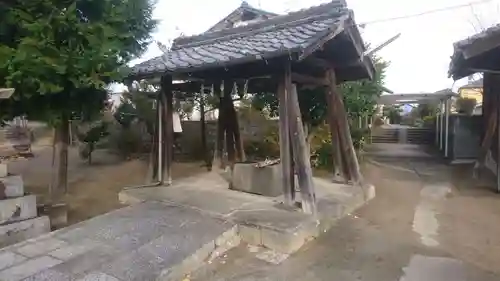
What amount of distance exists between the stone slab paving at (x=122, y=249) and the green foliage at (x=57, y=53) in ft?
6.28

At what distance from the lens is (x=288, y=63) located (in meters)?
5.63

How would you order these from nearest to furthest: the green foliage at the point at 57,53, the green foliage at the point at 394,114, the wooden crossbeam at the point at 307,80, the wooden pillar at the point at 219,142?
the green foliage at the point at 57,53 → the wooden crossbeam at the point at 307,80 → the wooden pillar at the point at 219,142 → the green foliage at the point at 394,114

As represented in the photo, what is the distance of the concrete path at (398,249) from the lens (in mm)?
4164

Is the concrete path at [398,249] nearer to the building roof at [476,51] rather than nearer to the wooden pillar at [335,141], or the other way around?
the wooden pillar at [335,141]

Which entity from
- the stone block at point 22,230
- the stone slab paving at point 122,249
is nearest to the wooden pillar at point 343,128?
the stone slab paving at point 122,249

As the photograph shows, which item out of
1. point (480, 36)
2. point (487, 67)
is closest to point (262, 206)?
point (480, 36)

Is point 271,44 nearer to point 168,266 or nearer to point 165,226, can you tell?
point 165,226

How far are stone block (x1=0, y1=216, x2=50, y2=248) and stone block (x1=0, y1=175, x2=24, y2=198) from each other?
42 cm

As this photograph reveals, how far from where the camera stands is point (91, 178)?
36.3ft

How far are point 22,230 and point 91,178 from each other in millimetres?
6096

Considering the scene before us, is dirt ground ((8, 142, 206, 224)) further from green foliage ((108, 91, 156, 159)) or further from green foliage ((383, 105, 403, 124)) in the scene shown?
green foliage ((383, 105, 403, 124))

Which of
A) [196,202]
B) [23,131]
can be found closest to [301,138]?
[196,202]

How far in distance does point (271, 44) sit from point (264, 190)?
2844 mm

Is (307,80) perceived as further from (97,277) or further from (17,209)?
(17,209)
